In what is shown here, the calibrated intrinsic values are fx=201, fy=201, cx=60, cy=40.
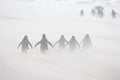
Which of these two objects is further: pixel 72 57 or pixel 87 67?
pixel 72 57

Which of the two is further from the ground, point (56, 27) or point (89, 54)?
point (56, 27)

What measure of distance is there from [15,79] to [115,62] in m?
4.54

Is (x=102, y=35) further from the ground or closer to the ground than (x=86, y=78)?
further from the ground

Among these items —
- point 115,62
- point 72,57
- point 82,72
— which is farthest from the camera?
point 72,57

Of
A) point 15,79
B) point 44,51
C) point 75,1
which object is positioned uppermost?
point 75,1

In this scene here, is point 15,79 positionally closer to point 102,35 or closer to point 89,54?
point 89,54

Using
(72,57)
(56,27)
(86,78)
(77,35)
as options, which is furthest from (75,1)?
(86,78)

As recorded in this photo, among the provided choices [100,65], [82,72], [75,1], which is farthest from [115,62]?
[75,1]

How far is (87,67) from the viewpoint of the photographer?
8.30 m

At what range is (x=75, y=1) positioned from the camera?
39.7 meters

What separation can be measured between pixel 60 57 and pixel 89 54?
158cm

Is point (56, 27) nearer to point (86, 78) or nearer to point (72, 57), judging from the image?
point (72, 57)

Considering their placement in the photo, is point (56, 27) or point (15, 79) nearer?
point (15, 79)

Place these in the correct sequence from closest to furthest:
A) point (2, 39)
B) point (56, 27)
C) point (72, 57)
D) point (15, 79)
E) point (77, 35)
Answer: point (15, 79), point (72, 57), point (2, 39), point (77, 35), point (56, 27)
